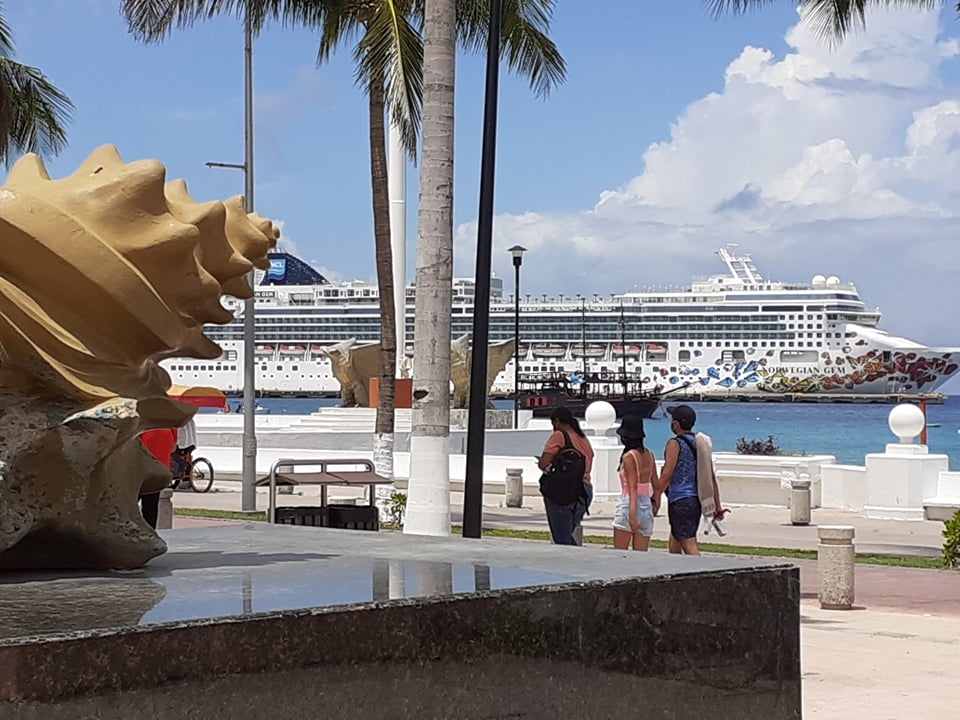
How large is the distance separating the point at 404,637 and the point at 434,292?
7.46 metres

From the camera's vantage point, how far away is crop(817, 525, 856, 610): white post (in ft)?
38.0

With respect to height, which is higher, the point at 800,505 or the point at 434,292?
the point at 434,292

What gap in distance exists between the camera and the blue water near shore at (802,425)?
241 feet

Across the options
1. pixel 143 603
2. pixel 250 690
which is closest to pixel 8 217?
pixel 143 603

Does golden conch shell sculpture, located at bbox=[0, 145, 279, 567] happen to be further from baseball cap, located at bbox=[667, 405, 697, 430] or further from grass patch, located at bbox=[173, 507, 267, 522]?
grass patch, located at bbox=[173, 507, 267, 522]

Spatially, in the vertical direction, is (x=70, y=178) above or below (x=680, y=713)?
above

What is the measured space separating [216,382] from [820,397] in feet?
155

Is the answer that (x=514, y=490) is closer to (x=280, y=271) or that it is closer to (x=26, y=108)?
(x=26, y=108)

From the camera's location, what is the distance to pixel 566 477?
11359mm

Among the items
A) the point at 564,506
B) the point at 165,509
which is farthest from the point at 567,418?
the point at 165,509

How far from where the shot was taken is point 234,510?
21.5 metres

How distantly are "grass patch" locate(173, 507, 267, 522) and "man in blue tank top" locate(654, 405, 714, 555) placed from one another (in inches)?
370

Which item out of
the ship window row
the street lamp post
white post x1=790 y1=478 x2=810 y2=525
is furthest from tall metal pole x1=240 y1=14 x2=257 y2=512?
the ship window row

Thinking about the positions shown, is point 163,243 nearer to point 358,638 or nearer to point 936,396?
point 358,638
